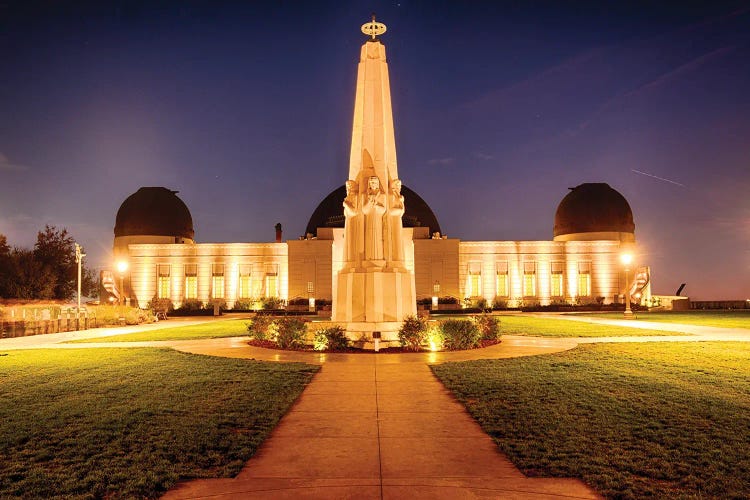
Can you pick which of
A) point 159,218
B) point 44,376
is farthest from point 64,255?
point 44,376

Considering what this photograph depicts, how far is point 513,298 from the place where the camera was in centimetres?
5391

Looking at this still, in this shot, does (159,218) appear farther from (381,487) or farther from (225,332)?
(381,487)

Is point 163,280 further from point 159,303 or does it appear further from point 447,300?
point 447,300

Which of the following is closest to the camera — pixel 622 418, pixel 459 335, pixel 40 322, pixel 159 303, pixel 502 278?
pixel 622 418

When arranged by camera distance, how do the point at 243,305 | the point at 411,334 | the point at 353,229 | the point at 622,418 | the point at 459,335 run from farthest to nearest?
the point at 243,305, the point at 353,229, the point at 459,335, the point at 411,334, the point at 622,418

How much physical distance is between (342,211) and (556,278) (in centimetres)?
2456

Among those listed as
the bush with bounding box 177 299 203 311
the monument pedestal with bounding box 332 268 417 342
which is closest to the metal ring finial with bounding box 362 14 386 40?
the monument pedestal with bounding box 332 268 417 342

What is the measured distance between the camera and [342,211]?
199 feet

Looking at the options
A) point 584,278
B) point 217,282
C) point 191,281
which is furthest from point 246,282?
point 584,278

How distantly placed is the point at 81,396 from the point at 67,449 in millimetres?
3776

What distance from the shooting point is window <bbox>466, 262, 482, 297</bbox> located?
53969 millimetres

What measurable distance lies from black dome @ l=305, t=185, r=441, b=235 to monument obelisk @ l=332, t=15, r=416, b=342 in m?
39.3

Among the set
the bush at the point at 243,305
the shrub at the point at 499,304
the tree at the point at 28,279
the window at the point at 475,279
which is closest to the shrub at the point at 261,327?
the bush at the point at 243,305

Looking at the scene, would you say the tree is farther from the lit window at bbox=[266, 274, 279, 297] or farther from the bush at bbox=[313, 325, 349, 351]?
the bush at bbox=[313, 325, 349, 351]
